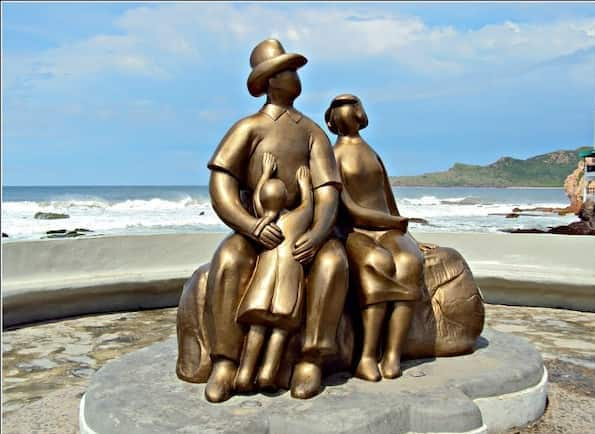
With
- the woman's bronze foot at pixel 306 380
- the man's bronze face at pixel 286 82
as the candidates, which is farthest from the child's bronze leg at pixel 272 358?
the man's bronze face at pixel 286 82

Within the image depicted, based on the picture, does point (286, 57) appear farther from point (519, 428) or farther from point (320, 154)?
point (519, 428)

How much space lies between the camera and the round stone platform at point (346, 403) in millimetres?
2705

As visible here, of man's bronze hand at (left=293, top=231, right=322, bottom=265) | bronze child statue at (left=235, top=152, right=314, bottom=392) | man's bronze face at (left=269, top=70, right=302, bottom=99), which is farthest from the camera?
man's bronze face at (left=269, top=70, right=302, bottom=99)

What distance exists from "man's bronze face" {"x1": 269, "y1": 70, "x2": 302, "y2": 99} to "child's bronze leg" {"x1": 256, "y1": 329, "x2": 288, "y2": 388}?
1.33 meters

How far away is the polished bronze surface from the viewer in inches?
118

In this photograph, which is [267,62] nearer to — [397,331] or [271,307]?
[271,307]

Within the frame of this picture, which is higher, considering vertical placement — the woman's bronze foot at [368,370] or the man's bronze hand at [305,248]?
the man's bronze hand at [305,248]

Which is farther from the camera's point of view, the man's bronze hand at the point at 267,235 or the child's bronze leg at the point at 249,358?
the man's bronze hand at the point at 267,235

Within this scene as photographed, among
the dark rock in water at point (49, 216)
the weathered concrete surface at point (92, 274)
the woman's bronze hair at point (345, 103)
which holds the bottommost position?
the dark rock in water at point (49, 216)

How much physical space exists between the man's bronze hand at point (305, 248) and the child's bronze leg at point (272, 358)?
0.38m

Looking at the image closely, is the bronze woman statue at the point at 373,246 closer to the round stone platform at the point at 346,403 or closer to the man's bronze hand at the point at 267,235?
the round stone platform at the point at 346,403

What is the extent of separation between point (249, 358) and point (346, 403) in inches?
20.4

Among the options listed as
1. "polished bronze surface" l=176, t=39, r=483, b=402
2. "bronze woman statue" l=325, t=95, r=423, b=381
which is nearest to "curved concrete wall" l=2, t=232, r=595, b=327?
"polished bronze surface" l=176, t=39, r=483, b=402

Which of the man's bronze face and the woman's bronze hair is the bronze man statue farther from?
the woman's bronze hair
